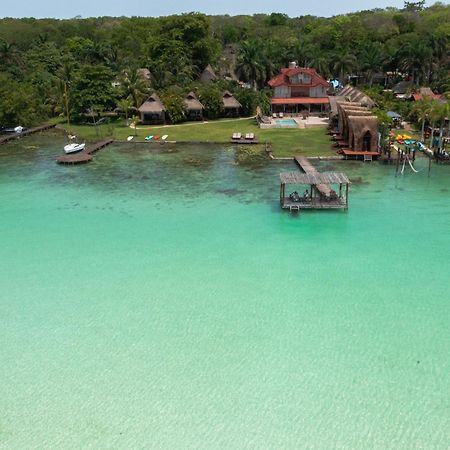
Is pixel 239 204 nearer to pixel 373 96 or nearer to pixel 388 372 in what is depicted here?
pixel 388 372

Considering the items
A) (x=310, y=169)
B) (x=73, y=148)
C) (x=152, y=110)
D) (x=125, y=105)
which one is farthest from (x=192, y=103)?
(x=310, y=169)

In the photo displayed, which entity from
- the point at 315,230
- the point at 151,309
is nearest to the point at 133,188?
the point at 315,230

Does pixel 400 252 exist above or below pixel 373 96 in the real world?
below

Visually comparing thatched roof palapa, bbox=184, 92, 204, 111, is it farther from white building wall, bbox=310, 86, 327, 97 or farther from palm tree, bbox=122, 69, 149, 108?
white building wall, bbox=310, 86, 327, 97

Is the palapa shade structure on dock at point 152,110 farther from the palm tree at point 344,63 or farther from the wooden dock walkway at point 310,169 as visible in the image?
the palm tree at point 344,63

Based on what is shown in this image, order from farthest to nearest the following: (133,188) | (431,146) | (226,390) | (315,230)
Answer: (431,146)
(133,188)
(315,230)
(226,390)

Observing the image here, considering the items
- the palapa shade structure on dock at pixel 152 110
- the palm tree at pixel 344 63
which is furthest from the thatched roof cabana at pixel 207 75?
the palapa shade structure on dock at pixel 152 110
